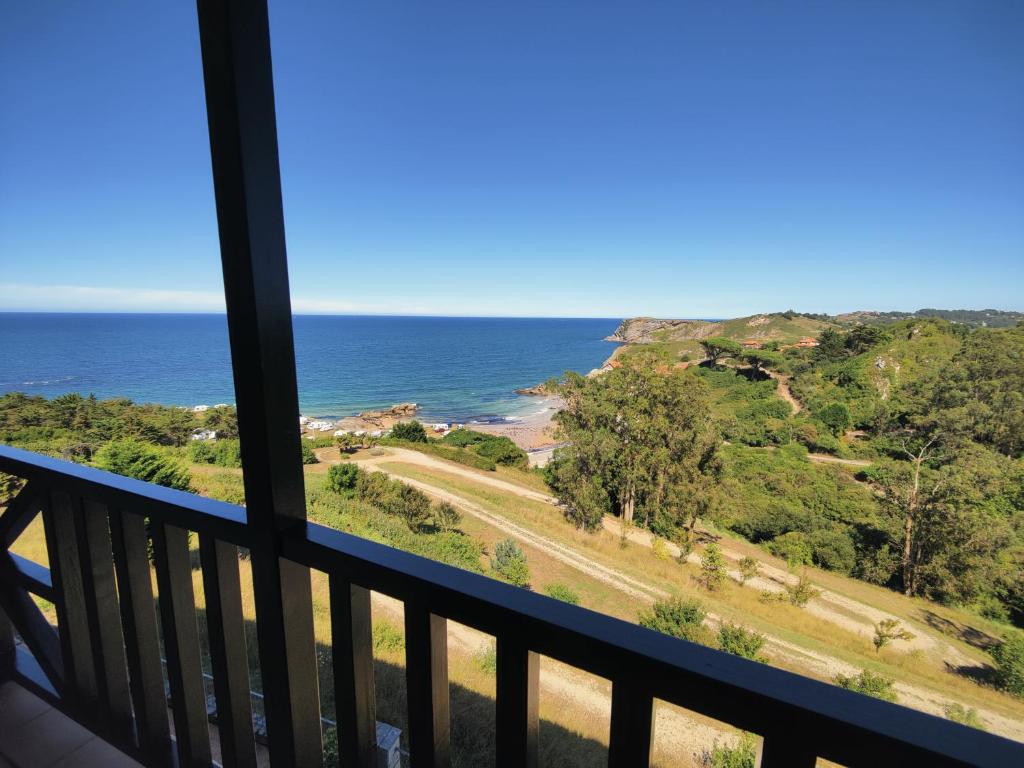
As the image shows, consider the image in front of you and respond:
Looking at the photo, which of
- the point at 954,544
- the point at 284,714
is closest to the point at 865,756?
the point at 284,714

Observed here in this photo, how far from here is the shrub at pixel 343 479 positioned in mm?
7840

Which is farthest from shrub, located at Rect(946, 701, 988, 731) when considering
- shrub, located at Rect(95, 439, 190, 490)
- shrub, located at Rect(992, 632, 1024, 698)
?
shrub, located at Rect(95, 439, 190, 490)

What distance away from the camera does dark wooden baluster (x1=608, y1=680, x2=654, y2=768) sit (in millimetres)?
520

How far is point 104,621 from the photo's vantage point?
1161 millimetres

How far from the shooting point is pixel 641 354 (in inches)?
512

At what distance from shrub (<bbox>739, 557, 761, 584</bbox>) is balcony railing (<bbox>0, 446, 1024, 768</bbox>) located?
31.6 feet

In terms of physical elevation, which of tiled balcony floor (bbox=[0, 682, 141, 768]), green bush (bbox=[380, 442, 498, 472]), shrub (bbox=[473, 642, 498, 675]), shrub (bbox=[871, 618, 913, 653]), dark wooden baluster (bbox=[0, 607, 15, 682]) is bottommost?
shrub (bbox=[871, 618, 913, 653])

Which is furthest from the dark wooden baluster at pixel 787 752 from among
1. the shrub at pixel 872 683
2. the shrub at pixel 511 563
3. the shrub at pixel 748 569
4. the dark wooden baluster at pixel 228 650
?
the shrub at pixel 748 569

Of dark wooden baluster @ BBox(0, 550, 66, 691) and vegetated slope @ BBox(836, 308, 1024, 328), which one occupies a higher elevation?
vegetated slope @ BBox(836, 308, 1024, 328)

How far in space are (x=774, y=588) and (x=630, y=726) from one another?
950 cm

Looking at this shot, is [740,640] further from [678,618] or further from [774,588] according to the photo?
[774,588]

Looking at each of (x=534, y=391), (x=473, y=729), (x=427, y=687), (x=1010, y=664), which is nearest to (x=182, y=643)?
(x=427, y=687)

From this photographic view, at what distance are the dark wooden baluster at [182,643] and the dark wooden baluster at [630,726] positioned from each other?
0.93 metres

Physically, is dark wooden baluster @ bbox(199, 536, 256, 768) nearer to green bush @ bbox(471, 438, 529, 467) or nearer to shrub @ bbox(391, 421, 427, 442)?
shrub @ bbox(391, 421, 427, 442)
